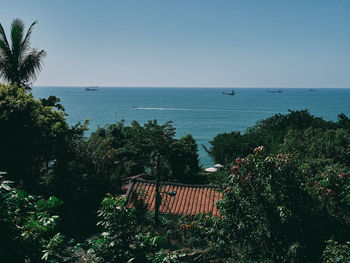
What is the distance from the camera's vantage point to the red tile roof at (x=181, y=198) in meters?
15.6

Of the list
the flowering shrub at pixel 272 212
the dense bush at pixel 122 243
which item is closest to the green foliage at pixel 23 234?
the dense bush at pixel 122 243

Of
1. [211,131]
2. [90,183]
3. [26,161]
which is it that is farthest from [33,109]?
[211,131]

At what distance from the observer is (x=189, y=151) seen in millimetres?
28234

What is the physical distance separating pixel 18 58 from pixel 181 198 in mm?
12664

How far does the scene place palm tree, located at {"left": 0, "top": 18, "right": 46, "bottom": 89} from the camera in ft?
57.9

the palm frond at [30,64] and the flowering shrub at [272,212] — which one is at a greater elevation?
the palm frond at [30,64]

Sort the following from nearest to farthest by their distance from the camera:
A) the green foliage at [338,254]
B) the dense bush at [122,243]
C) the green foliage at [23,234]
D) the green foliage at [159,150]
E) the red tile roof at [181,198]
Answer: the green foliage at [23,234] → the dense bush at [122,243] → the green foliage at [338,254] → the red tile roof at [181,198] → the green foliage at [159,150]

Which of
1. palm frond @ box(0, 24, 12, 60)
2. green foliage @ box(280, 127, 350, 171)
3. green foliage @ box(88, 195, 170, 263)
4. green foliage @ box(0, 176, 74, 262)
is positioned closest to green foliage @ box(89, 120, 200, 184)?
palm frond @ box(0, 24, 12, 60)

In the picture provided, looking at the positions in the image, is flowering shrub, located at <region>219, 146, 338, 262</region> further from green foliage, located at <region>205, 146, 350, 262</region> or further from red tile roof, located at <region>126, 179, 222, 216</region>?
red tile roof, located at <region>126, 179, 222, 216</region>

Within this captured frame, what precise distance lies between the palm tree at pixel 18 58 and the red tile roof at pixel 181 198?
30.1 feet

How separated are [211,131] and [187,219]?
217 feet

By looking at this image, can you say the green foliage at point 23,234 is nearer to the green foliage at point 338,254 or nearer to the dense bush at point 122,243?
the dense bush at point 122,243

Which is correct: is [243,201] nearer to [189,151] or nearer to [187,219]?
[187,219]

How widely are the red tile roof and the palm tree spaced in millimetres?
9188
